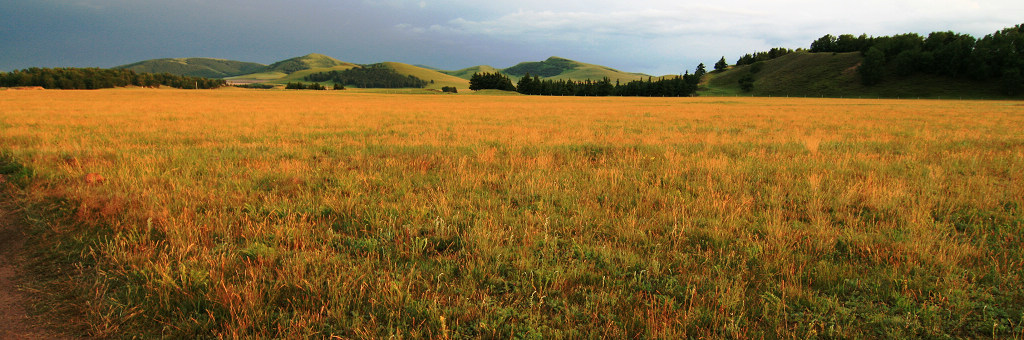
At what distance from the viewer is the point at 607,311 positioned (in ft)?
10.1

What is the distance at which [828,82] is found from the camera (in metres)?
113

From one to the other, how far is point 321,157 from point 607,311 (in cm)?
880

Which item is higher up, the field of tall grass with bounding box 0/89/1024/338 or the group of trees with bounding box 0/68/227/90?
the group of trees with bounding box 0/68/227/90

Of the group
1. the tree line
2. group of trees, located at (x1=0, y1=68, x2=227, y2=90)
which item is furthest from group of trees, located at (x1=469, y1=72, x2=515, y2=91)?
group of trees, located at (x1=0, y1=68, x2=227, y2=90)

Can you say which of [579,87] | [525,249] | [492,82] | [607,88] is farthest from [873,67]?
[525,249]

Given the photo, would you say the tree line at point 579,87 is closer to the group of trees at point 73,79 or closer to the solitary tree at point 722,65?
the solitary tree at point 722,65

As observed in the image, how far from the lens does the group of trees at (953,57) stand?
8881cm

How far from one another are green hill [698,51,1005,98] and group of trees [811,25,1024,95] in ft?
6.82

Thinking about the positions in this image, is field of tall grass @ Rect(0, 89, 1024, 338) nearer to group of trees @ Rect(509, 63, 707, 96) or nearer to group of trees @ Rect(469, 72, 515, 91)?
group of trees @ Rect(509, 63, 707, 96)

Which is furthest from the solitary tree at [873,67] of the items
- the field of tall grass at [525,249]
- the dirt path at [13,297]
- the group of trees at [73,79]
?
the group of trees at [73,79]

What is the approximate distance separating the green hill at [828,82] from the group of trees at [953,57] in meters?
2.08

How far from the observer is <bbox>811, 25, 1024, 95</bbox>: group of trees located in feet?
291

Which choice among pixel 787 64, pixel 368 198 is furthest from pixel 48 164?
pixel 787 64

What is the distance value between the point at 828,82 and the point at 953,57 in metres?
23.8
